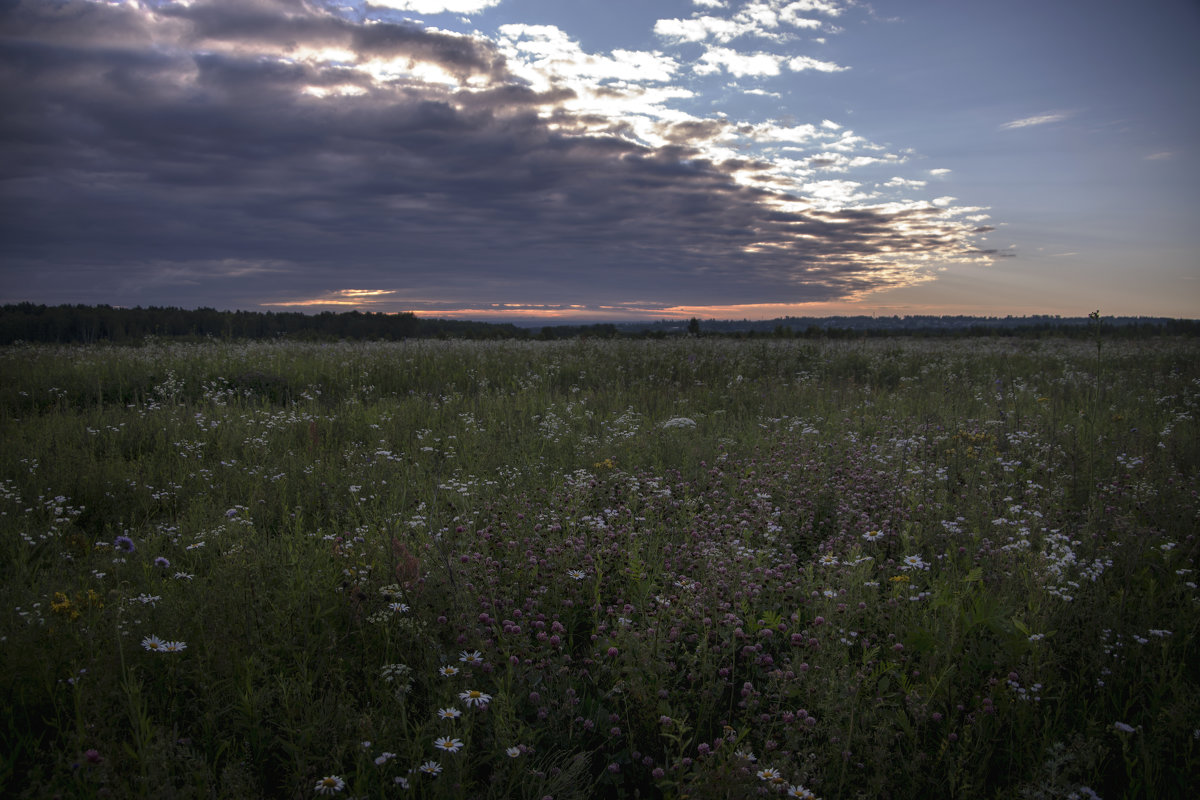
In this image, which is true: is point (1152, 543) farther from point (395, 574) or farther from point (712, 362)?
point (712, 362)

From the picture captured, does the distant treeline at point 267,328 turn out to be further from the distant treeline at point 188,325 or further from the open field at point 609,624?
the open field at point 609,624

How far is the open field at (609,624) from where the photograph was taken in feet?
7.23

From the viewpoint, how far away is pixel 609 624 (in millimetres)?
3055

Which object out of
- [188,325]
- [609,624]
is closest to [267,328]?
[188,325]

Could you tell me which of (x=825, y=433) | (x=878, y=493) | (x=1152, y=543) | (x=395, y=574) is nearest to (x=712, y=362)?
(x=825, y=433)

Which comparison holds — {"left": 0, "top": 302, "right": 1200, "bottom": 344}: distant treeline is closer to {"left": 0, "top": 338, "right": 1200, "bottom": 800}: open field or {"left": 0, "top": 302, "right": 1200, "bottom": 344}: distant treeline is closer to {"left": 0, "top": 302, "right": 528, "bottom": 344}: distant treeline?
{"left": 0, "top": 302, "right": 528, "bottom": 344}: distant treeline

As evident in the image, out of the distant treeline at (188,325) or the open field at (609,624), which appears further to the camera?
the distant treeline at (188,325)

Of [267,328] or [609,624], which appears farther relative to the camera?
[267,328]

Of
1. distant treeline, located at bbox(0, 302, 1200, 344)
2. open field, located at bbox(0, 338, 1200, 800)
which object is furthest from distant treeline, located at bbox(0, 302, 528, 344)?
open field, located at bbox(0, 338, 1200, 800)

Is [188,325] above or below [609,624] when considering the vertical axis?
above

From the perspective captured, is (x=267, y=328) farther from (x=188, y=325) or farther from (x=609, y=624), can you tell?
(x=609, y=624)

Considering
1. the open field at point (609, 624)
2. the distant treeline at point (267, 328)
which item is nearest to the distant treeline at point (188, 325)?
the distant treeline at point (267, 328)

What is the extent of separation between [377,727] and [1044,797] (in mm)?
2498

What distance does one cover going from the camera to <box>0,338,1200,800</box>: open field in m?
2.21
